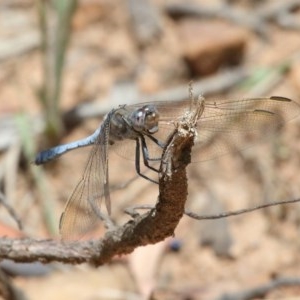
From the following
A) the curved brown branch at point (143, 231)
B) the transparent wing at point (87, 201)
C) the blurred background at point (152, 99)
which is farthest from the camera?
the blurred background at point (152, 99)

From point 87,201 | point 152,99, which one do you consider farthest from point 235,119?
point 152,99

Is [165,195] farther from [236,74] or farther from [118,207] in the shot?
[236,74]

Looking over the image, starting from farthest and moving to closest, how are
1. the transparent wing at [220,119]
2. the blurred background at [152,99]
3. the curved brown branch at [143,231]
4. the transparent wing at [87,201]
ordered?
1. the blurred background at [152,99]
2. the transparent wing at [220,119]
3. the transparent wing at [87,201]
4. the curved brown branch at [143,231]

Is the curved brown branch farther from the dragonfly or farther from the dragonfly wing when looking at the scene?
the dragonfly wing

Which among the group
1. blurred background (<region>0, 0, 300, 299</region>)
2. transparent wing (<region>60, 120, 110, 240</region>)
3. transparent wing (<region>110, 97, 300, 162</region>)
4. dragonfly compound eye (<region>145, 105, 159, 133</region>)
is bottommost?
transparent wing (<region>60, 120, 110, 240</region>)

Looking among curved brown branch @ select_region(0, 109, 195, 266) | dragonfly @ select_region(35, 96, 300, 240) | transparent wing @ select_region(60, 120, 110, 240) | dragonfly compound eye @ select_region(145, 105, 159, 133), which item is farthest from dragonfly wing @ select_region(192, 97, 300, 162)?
curved brown branch @ select_region(0, 109, 195, 266)

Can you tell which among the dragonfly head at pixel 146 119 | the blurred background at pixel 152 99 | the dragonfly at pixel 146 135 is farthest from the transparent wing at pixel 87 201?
the blurred background at pixel 152 99

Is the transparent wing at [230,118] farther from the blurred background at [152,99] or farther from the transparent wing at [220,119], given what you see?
the blurred background at [152,99]

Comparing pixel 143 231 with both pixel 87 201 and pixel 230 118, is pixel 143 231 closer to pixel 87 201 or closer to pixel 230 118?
pixel 87 201
